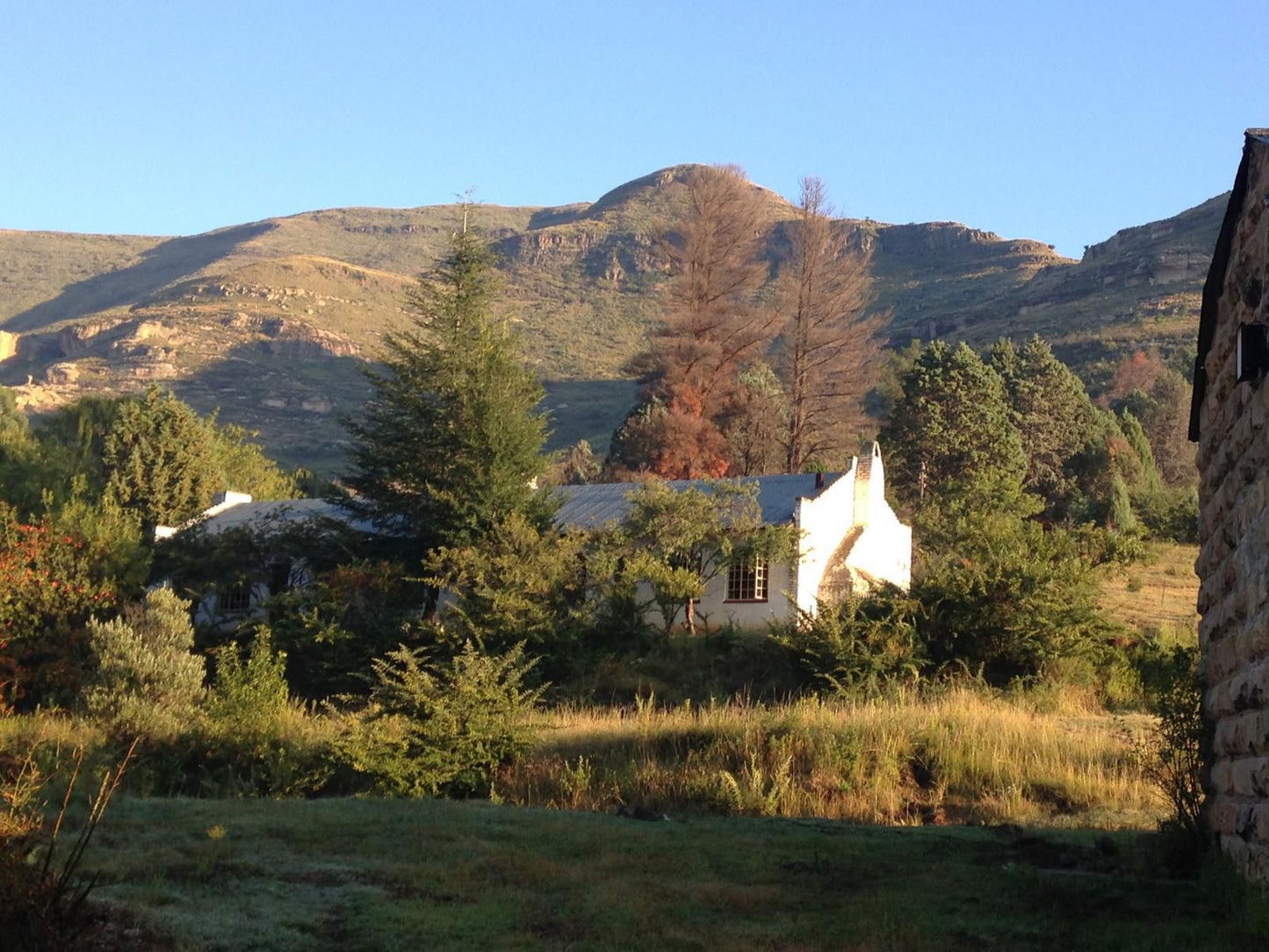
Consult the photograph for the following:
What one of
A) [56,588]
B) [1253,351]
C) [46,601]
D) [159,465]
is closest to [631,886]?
[1253,351]

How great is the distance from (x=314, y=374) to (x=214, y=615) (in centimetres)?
7101

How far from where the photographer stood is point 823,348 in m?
53.7

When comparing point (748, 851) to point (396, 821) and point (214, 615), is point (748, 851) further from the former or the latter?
point (214, 615)

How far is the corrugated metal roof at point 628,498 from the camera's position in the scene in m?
35.3

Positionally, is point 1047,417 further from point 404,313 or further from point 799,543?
point 404,313

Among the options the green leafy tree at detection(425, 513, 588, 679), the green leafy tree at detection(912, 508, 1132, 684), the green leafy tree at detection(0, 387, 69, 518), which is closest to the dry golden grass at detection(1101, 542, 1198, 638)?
the green leafy tree at detection(912, 508, 1132, 684)

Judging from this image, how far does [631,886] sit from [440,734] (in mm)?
8628

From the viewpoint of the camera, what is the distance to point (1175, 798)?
10016mm

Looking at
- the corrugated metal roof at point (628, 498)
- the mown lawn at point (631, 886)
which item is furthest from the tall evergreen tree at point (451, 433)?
the mown lawn at point (631, 886)

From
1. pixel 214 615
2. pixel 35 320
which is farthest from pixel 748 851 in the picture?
pixel 35 320

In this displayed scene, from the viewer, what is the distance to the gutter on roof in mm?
8484

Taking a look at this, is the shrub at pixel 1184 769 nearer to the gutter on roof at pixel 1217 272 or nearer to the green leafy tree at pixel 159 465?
the gutter on roof at pixel 1217 272

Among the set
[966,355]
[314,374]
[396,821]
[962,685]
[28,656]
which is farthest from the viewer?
[314,374]

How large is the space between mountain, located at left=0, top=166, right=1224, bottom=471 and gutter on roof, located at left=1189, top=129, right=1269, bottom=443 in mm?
48838
